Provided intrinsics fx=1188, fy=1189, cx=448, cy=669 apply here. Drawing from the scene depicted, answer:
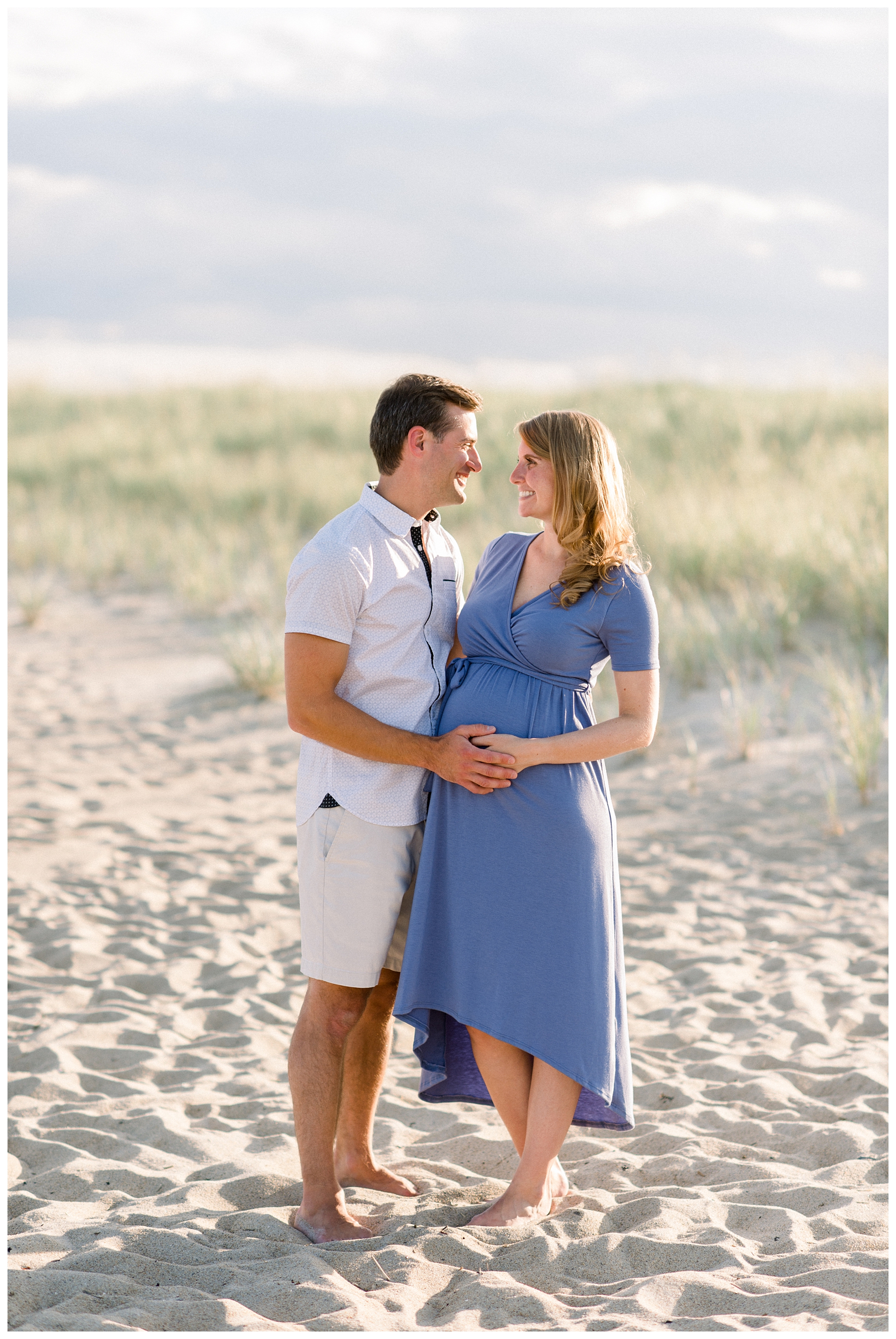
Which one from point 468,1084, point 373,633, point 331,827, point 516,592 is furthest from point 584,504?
point 468,1084

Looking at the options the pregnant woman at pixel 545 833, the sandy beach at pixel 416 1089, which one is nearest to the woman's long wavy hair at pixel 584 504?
the pregnant woman at pixel 545 833

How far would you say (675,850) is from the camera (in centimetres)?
664

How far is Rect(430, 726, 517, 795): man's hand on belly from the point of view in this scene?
9.97ft

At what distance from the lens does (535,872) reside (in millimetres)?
3125

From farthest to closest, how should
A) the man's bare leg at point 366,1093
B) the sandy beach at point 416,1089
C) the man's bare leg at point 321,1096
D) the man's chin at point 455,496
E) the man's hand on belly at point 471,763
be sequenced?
the man's bare leg at point 366,1093 < the man's chin at point 455,496 < the man's bare leg at point 321,1096 < the man's hand on belly at point 471,763 < the sandy beach at point 416,1089

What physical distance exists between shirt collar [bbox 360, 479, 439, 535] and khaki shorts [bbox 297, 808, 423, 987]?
2.53 ft

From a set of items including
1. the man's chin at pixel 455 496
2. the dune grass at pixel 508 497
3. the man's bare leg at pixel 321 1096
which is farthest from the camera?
the dune grass at pixel 508 497

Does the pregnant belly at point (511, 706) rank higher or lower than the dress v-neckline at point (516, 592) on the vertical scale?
lower

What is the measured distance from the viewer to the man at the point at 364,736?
3061 mm

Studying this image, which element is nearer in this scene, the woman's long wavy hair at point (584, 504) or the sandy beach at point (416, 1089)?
the sandy beach at point (416, 1089)

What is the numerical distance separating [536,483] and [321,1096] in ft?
5.67

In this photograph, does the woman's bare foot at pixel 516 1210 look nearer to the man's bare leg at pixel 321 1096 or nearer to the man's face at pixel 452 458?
the man's bare leg at pixel 321 1096

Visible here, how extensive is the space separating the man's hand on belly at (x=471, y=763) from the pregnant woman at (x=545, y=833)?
35 mm

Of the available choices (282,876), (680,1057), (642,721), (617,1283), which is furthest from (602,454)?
(282,876)
